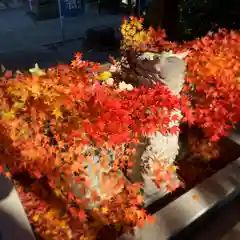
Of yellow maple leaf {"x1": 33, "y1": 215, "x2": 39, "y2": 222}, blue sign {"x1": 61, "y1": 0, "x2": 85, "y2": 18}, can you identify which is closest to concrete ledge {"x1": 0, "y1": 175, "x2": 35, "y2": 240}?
yellow maple leaf {"x1": 33, "y1": 215, "x2": 39, "y2": 222}

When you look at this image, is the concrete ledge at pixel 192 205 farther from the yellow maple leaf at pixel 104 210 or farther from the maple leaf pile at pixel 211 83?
the yellow maple leaf at pixel 104 210

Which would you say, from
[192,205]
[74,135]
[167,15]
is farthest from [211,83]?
[167,15]

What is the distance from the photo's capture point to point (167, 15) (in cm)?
998

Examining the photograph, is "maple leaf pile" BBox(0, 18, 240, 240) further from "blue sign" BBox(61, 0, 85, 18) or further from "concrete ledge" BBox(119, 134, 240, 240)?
"blue sign" BBox(61, 0, 85, 18)

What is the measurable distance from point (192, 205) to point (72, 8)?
14712 millimetres

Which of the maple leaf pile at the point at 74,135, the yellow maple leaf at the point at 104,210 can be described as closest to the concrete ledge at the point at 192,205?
the maple leaf pile at the point at 74,135

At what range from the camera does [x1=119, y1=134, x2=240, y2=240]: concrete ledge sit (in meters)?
2.89

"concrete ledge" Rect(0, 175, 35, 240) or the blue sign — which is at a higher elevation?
"concrete ledge" Rect(0, 175, 35, 240)

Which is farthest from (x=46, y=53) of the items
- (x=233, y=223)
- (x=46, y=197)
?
(x=233, y=223)

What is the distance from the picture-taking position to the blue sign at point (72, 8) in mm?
14792

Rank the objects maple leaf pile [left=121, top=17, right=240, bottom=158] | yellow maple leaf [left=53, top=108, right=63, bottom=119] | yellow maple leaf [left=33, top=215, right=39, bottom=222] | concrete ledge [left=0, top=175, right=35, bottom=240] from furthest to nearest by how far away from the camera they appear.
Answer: maple leaf pile [left=121, top=17, right=240, bottom=158] → yellow maple leaf [left=33, top=215, right=39, bottom=222] → yellow maple leaf [left=53, top=108, right=63, bottom=119] → concrete ledge [left=0, top=175, right=35, bottom=240]

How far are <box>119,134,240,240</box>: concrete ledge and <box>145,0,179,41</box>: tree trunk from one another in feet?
23.9

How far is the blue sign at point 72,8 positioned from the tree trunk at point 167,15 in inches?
239

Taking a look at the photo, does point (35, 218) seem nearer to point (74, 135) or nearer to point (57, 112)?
point (74, 135)
